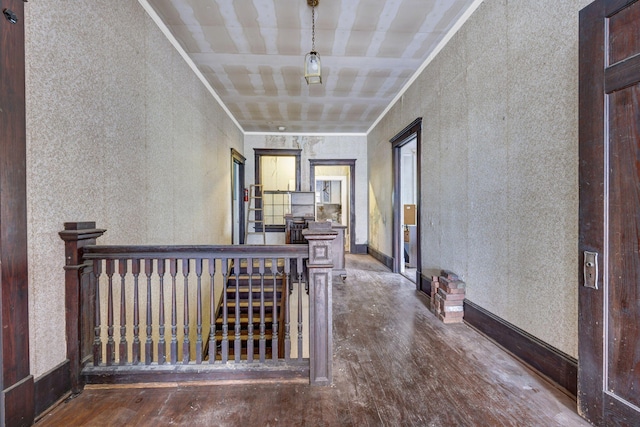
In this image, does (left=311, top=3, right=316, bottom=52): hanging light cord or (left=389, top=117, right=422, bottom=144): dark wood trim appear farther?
(left=389, top=117, right=422, bottom=144): dark wood trim

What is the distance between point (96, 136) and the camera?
1958mm

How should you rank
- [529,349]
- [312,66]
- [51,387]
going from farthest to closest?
[312,66] → [529,349] → [51,387]

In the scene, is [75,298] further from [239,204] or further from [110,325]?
[239,204]

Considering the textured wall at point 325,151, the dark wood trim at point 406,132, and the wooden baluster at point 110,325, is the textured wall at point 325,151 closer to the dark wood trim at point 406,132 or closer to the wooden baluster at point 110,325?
the dark wood trim at point 406,132

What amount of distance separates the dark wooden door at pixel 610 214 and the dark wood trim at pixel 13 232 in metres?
2.90

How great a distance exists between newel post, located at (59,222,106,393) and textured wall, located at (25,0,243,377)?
0.13ft

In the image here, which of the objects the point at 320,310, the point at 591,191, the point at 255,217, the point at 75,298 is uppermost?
the point at 591,191

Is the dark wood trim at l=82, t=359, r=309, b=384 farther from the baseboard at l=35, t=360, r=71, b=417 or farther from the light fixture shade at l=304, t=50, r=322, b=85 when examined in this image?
the light fixture shade at l=304, t=50, r=322, b=85

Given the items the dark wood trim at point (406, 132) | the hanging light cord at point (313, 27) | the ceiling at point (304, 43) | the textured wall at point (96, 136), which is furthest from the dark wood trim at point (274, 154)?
the hanging light cord at point (313, 27)

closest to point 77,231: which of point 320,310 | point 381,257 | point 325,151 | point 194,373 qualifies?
point 194,373

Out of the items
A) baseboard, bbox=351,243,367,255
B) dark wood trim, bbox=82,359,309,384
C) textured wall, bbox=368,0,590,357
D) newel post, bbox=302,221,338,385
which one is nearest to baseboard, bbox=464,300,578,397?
textured wall, bbox=368,0,590,357

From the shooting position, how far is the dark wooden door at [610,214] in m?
1.36

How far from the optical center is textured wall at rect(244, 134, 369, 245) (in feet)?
23.3

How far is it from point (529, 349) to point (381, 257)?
12.9 feet
